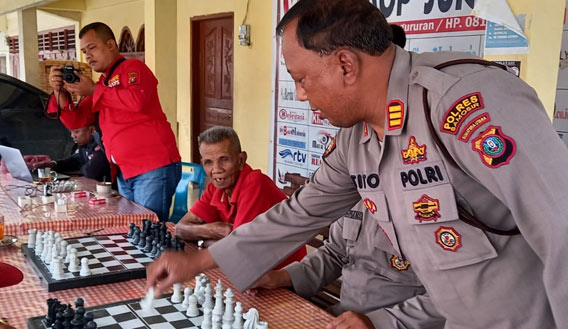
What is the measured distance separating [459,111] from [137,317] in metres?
1.11

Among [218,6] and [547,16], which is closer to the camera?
[547,16]

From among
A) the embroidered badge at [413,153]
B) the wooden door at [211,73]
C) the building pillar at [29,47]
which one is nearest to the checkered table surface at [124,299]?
the embroidered badge at [413,153]

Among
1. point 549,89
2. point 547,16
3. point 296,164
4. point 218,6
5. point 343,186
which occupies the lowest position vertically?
point 296,164

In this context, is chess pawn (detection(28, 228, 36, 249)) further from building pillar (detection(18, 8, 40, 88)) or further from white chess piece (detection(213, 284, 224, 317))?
building pillar (detection(18, 8, 40, 88))

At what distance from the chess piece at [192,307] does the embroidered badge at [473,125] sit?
99 centimetres

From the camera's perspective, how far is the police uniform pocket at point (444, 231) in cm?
119

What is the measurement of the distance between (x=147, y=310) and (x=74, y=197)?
71.0 inches

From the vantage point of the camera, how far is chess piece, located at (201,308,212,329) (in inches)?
62.4

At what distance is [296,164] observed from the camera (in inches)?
202

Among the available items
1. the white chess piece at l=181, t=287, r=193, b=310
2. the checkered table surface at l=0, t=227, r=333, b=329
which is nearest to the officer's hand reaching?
the checkered table surface at l=0, t=227, r=333, b=329

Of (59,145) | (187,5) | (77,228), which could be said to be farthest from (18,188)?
(187,5)

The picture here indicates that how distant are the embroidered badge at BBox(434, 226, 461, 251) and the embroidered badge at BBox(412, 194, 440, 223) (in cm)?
3

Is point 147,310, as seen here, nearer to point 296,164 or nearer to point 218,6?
Answer: point 296,164

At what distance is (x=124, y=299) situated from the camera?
1.79m
